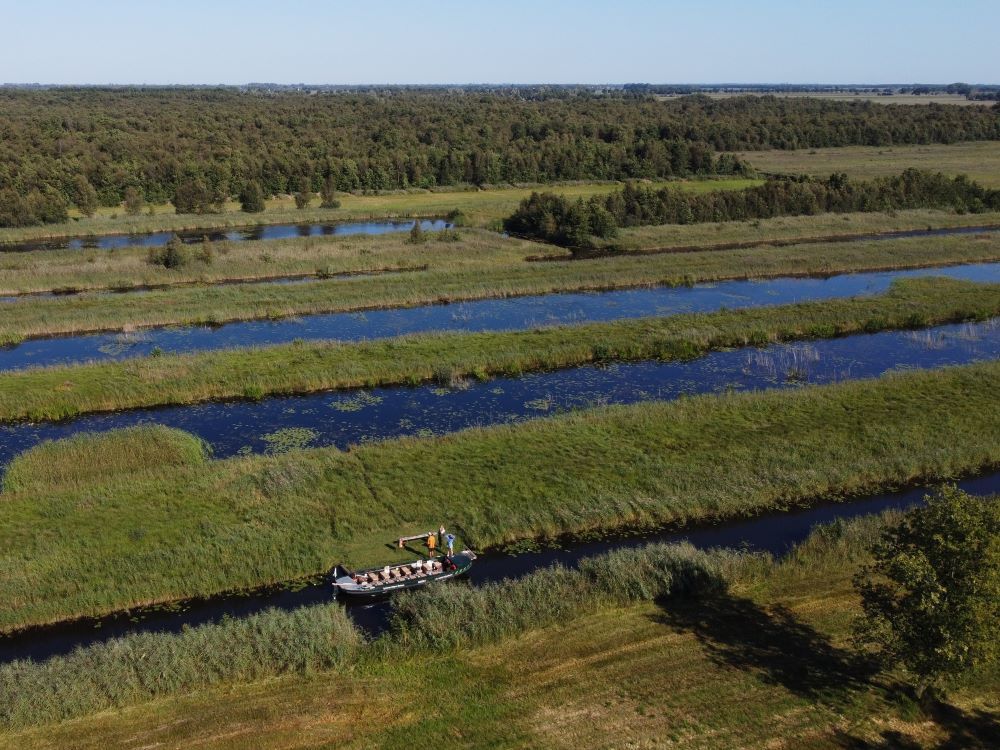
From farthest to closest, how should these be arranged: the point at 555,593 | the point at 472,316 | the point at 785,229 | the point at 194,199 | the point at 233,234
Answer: the point at 194,199
the point at 785,229
the point at 233,234
the point at 472,316
the point at 555,593

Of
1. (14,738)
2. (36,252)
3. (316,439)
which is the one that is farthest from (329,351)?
(36,252)

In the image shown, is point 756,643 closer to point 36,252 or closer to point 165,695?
Result: point 165,695

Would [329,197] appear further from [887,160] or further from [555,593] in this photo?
[887,160]

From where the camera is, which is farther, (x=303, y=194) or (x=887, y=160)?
(x=887, y=160)

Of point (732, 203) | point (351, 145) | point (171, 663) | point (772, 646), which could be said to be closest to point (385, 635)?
point (171, 663)

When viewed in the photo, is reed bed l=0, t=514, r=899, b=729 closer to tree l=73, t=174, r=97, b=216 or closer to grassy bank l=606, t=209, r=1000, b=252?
grassy bank l=606, t=209, r=1000, b=252

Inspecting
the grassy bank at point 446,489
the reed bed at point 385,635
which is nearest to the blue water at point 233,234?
the grassy bank at point 446,489

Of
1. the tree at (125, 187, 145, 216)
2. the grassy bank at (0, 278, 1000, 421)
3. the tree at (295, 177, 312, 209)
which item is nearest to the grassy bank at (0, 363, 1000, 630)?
the grassy bank at (0, 278, 1000, 421)
